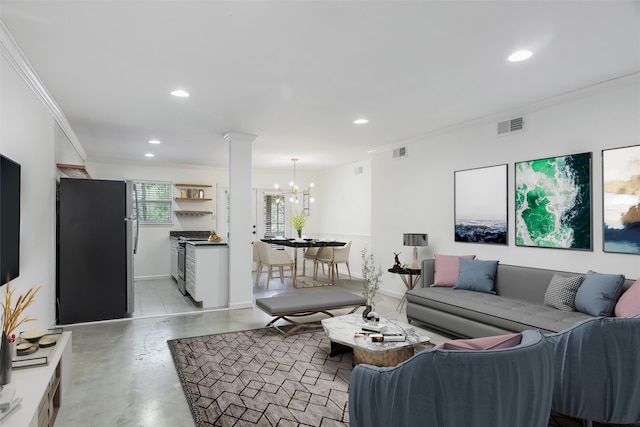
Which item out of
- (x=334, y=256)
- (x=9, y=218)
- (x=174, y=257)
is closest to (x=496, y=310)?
Result: (x=9, y=218)

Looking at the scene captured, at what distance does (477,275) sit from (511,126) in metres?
1.85

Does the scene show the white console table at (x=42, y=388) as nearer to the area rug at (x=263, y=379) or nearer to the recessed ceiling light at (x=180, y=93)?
the area rug at (x=263, y=379)

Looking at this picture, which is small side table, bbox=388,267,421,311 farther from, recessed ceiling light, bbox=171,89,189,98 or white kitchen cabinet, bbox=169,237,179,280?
white kitchen cabinet, bbox=169,237,179,280

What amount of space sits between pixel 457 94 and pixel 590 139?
1.39 m

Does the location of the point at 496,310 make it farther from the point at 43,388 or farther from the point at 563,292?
the point at 43,388

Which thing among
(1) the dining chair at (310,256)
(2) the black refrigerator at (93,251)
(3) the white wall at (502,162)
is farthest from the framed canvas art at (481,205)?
(2) the black refrigerator at (93,251)

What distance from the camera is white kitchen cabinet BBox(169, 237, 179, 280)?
760cm

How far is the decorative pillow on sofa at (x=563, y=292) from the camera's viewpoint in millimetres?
3516

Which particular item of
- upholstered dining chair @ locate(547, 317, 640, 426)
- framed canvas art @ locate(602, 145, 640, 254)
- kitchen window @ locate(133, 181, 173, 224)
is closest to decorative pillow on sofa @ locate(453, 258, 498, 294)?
framed canvas art @ locate(602, 145, 640, 254)

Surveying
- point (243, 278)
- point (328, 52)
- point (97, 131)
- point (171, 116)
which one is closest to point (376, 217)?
point (243, 278)

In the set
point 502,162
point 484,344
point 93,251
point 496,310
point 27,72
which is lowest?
point 496,310

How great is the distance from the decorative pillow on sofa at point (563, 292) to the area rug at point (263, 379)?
2.07 m

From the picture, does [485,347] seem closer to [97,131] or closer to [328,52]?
[328,52]

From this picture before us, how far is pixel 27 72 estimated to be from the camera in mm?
3203
